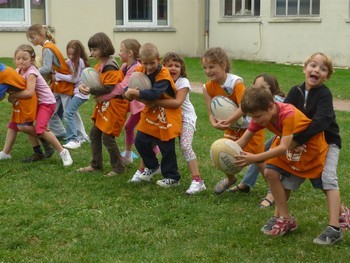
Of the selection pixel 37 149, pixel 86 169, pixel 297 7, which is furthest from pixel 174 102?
pixel 297 7

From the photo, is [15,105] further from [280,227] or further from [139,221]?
[280,227]

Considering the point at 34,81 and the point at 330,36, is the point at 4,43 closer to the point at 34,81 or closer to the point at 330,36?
the point at 330,36

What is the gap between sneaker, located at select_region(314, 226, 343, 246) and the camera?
511cm

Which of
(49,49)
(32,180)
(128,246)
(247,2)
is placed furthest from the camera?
(247,2)

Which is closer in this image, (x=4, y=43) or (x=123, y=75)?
(x=123, y=75)

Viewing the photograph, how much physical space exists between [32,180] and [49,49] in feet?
8.57

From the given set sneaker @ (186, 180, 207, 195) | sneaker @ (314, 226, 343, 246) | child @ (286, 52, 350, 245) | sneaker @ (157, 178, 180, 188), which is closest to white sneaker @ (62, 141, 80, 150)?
sneaker @ (157, 178, 180, 188)

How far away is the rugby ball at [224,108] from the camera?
621 centimetres

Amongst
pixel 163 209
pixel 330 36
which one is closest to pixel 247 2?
pixel 330 36

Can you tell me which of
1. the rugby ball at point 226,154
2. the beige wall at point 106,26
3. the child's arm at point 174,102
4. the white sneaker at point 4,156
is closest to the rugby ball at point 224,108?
the child's arm at point 174,102

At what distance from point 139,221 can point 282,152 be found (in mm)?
1449

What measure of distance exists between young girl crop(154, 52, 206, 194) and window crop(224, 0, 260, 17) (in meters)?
16.7

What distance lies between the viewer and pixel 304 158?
522cm

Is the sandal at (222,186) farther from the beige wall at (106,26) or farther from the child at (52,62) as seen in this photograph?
the beige wall at (106,26)
